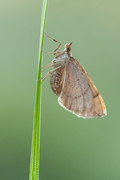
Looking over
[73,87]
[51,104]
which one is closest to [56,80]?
[73,87]

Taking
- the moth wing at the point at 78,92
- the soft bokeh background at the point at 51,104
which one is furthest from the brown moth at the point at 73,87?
the soft bokeh background at the point at 51,104

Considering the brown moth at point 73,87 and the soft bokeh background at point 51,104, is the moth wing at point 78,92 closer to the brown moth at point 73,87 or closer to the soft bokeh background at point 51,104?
the brown moth at point 73,87

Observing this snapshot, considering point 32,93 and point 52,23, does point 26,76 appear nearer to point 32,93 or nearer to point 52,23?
point 32,93

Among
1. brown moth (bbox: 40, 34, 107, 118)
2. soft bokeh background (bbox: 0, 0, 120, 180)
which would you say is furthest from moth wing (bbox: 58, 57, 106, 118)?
soft bokeh background (bbox: 0, 0, 120, 180)

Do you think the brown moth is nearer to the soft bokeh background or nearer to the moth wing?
the moth wing

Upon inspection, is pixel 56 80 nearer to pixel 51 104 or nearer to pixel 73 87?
pixel 73 87

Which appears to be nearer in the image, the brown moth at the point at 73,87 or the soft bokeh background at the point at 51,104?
the brown moth at the point at 73,87

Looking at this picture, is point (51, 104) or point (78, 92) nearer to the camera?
point (78, 92)
